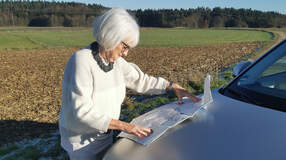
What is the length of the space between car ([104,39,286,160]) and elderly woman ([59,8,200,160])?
0.60 ft

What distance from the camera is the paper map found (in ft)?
5.62

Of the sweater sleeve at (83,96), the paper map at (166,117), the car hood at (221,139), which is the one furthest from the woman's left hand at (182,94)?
the sweater sleeve at (83,96)

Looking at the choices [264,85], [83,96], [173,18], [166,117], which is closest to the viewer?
[83,96]

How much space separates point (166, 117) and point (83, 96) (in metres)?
0.66

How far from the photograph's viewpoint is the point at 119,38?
5.72 ft

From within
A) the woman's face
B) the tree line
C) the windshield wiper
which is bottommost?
the tree line

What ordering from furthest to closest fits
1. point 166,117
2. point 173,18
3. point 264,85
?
point 173,18
point 264,85
point 166,117

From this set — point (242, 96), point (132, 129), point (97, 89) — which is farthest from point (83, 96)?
point (242, 96)

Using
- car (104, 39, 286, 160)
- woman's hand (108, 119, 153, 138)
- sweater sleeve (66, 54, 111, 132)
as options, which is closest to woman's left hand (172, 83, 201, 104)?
car (104, 39, 286, 160)

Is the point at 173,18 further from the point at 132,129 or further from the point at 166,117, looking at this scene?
the point at 132,129

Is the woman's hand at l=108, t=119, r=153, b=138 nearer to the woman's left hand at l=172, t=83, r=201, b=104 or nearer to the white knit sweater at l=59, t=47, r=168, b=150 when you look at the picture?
the white knit sweater at l=59, t=47, r=168, b=150

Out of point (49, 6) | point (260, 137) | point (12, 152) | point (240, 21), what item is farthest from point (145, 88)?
point (49, 6)

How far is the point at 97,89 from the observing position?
1.81 meters

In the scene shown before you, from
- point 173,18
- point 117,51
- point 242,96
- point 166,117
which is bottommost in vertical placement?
point 173,18
